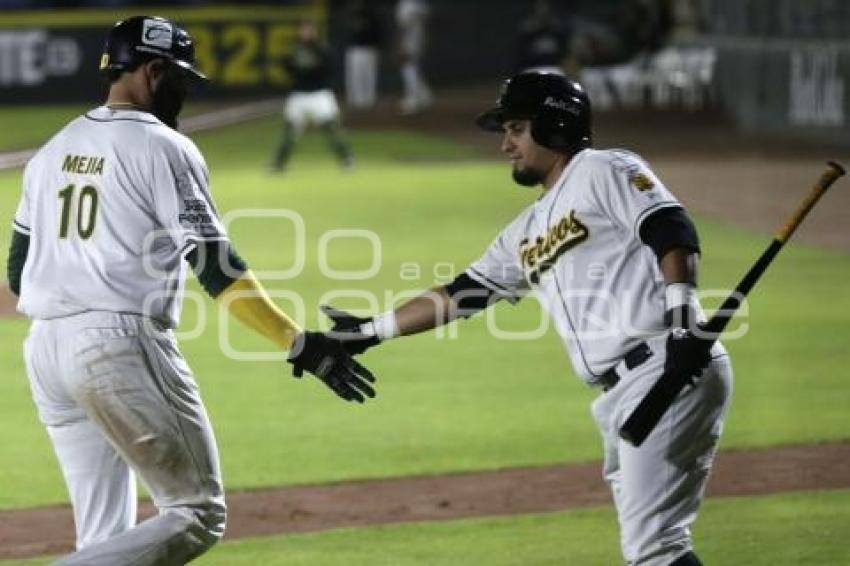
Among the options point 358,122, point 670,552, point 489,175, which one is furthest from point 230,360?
point 358,122

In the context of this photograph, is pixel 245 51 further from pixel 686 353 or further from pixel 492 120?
pixel 686 353

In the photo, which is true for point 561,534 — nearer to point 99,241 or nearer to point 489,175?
point 99,241

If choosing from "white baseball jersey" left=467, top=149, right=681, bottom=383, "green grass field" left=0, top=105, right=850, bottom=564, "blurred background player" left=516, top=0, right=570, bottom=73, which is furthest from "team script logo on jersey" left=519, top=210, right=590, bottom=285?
"blurred background player" left=516, top=0, right=570, bottom=73

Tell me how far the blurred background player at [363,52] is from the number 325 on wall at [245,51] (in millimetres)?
1397

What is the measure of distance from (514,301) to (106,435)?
161 cm

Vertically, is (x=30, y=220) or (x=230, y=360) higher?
(x=30, y=220)

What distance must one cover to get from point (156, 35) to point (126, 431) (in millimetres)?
1343

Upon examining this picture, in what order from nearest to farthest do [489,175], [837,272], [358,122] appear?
1. [837,272]
2. [489,175]
3. [358,122]

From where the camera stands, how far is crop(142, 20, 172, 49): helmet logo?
248 inches

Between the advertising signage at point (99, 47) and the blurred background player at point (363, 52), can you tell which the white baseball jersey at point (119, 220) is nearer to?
the blurred background player at point (363, 52)

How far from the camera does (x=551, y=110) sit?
639 centimetres

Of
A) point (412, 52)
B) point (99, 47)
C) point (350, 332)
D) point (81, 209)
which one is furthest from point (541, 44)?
point (81, 209)

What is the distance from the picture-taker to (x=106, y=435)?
6102 millimetres

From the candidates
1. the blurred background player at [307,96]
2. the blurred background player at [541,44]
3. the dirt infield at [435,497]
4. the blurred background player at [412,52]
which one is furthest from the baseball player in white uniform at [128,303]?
the blurred background player at [412,52]
